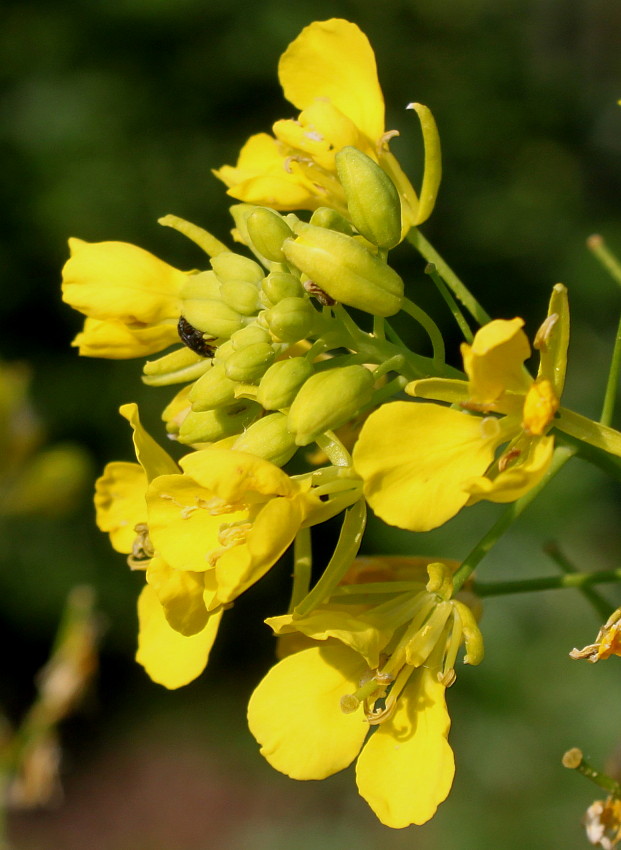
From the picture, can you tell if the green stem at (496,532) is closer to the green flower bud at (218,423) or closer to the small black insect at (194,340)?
the green flower bud at (218,423)

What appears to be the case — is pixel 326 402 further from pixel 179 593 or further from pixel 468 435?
pixel 179 593

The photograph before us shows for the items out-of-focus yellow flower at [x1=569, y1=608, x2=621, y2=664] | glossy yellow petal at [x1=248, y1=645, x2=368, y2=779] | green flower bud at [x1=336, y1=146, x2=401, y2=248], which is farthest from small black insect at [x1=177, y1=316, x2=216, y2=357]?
out-of-focus yellow flower at [x1=569, y1=608, x2=621, y2=664]

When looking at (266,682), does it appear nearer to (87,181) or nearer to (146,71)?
(87,181)

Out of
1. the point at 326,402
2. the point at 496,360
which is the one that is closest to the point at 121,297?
the point at 326,402

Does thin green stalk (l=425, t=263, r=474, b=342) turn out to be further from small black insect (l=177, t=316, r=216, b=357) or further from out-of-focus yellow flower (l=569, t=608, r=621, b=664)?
out-of-focus yellow flower (l=569, t=608, r=621, b=664)

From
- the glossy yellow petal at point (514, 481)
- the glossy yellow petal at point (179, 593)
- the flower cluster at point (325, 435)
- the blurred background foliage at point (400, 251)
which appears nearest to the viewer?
the glossy yellow petal at point (514, 481)

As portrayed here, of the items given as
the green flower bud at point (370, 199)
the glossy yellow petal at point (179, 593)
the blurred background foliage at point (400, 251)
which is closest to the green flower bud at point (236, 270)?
the green flower bud at point (370, 199)

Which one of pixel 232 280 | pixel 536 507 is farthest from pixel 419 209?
pixel 536 507
